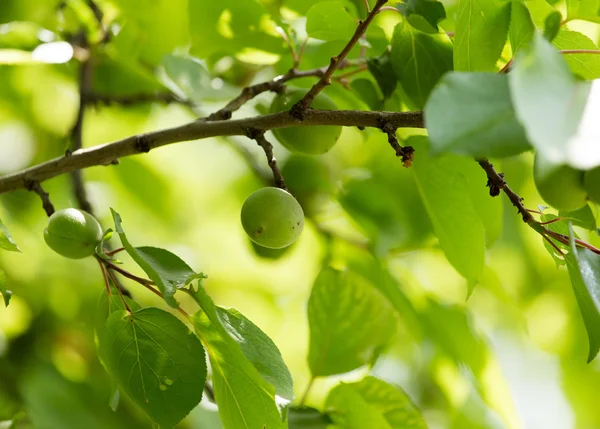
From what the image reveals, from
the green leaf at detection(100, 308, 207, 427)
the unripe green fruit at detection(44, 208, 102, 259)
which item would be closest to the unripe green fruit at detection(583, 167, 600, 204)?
the green leaf at detection(100, 308, 207, 427)

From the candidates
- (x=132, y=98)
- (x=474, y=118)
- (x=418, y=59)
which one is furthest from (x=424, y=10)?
(x=132, y=98)

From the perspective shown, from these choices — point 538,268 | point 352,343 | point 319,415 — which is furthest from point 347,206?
point 538,268

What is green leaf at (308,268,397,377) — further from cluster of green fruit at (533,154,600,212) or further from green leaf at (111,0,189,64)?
green leaf at (111,0,189,64)

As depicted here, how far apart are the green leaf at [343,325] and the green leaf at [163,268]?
0.34 meters

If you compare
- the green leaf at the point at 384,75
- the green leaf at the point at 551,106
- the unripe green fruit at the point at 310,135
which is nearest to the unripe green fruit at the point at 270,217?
the unripe green fruit at the point at 310,135

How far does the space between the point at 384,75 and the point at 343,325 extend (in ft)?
1.13

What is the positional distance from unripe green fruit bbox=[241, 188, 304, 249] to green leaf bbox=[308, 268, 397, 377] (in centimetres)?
27

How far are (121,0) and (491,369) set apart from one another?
34.7 inches

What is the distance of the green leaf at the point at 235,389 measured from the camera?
0.64m

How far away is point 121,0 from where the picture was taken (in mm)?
1212

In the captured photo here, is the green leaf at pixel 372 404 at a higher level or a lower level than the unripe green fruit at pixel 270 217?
lower

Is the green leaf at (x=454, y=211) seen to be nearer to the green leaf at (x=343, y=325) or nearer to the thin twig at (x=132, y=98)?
the green leaf at (x=343, y=325)

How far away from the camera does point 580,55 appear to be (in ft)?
2.32

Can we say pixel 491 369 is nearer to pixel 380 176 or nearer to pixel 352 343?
pixel 352 343
